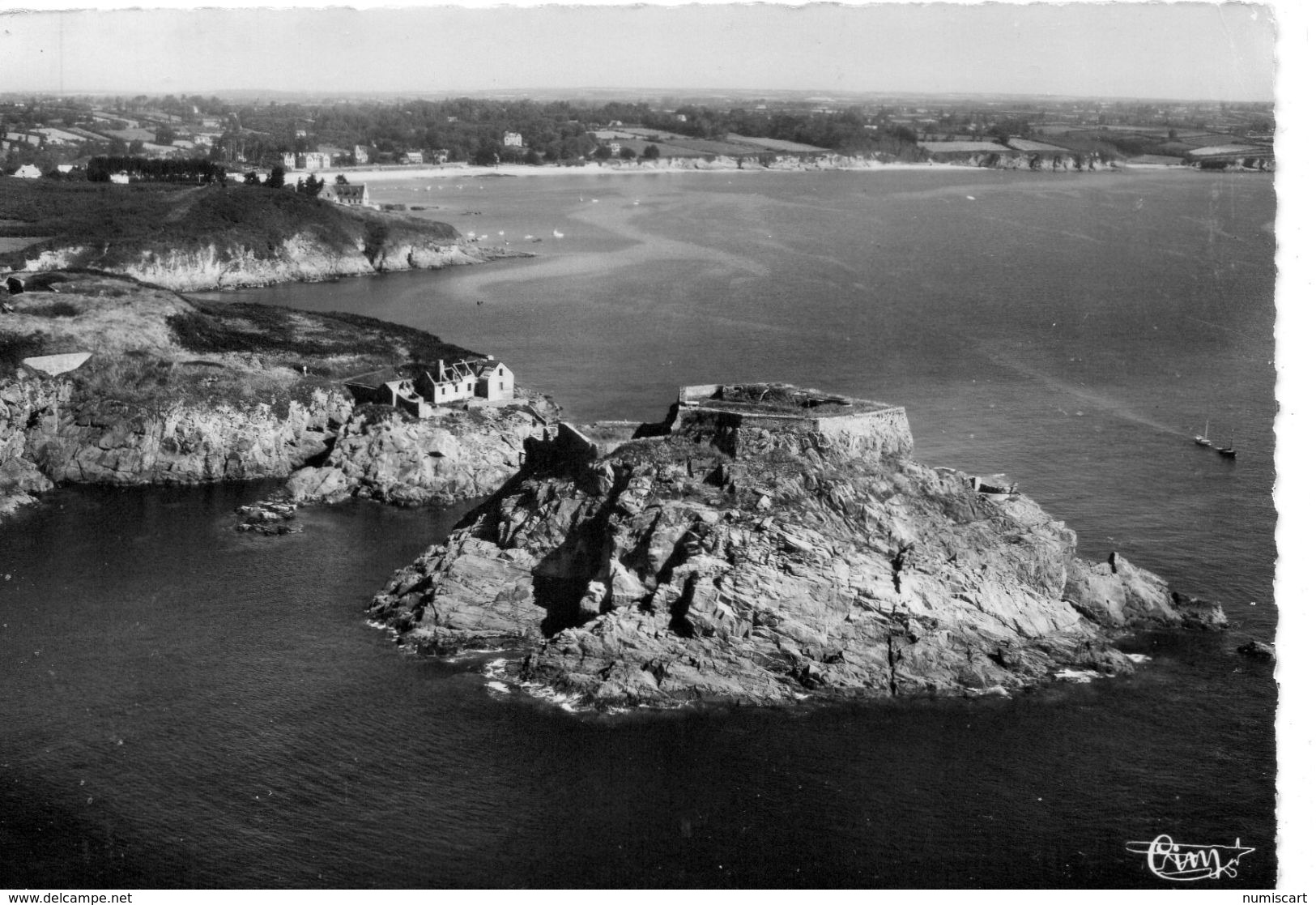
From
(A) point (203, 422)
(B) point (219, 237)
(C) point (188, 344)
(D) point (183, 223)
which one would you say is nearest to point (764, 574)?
(A) point (203, 422)

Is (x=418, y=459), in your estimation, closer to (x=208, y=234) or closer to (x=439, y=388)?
(x=439, y=388)

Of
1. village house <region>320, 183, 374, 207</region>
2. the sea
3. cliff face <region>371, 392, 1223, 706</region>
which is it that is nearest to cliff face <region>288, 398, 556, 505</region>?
the sea

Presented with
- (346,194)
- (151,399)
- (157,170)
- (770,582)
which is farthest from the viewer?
(346,194)

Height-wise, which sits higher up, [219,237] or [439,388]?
[219,237]

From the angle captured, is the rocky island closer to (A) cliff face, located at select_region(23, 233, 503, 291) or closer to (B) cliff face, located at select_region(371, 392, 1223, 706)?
(B) cliff face, located at select_region(371, 392, 1223, 706)

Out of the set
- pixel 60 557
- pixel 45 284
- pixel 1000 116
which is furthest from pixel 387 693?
pixel 1000 116

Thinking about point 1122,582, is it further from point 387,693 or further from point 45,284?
point 45,284
